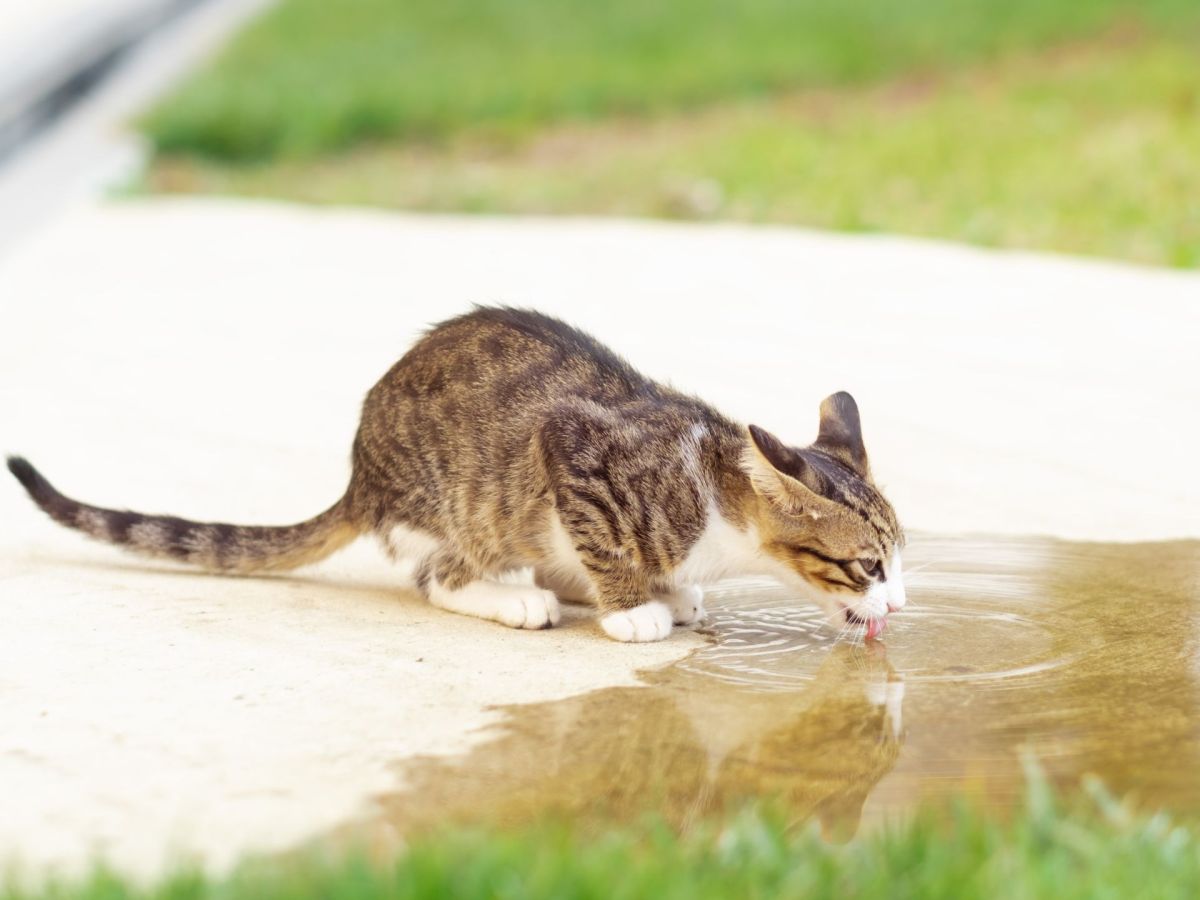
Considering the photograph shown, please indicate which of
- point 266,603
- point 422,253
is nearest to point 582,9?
point 422,253

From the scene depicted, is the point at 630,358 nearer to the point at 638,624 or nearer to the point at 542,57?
the point at 638,624

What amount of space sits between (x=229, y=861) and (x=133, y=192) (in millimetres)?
10252

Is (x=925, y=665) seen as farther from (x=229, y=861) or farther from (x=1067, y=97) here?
(x=1067, y=97)

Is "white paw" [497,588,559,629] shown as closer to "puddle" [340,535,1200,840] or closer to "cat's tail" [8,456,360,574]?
"puddle" [340,535,1200,840]

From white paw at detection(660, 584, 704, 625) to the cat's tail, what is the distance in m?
0.92

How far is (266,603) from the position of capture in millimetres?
4414

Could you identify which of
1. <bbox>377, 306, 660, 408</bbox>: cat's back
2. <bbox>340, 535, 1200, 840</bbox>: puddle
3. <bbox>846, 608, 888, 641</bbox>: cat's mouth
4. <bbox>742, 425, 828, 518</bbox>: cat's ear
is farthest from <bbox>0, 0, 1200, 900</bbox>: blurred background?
<bbox>377, 306, 660, 408</bbox>: cat's back

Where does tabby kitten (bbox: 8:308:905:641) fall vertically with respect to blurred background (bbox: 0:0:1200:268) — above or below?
below

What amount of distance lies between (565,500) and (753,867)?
1.73m

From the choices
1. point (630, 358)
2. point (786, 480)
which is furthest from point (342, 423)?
point (786, 480)

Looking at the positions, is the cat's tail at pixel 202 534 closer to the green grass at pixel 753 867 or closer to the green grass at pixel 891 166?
the green grass at pixel 753 867

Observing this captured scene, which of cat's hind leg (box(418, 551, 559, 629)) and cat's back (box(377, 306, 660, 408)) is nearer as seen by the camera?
cat's hind leg (box(418, 551, 559, 629))

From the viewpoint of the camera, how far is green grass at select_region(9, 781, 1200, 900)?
2.54m

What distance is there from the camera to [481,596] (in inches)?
175
